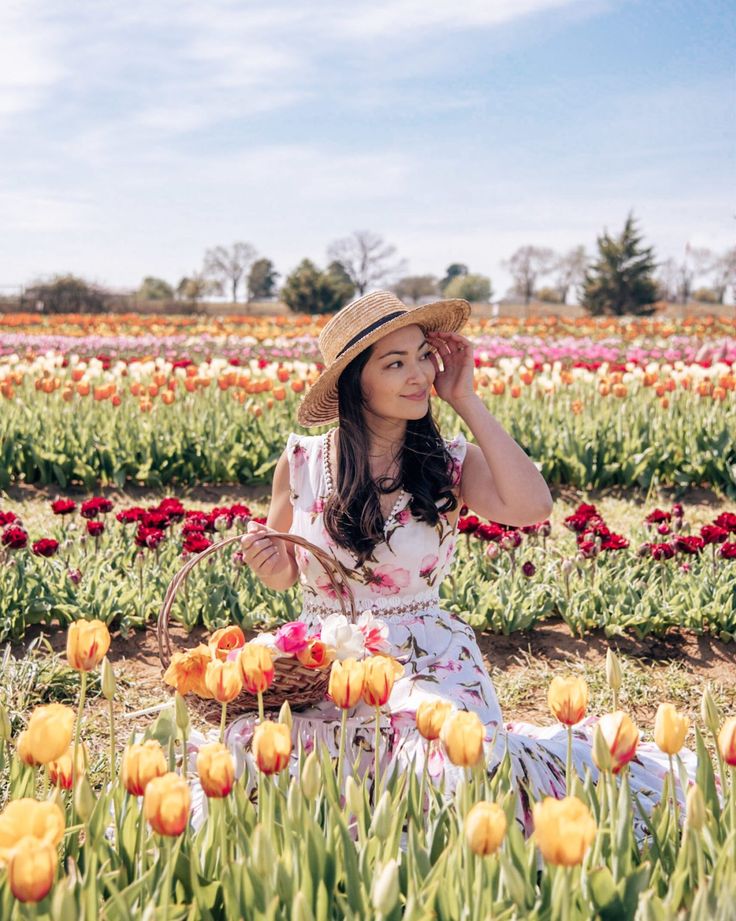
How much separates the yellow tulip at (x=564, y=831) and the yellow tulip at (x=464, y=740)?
0.25m

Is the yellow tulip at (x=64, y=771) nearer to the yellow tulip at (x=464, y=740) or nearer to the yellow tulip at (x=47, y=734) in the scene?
the yellow tulip at (x=47, y=734)

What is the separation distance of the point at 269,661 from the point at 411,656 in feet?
3.53

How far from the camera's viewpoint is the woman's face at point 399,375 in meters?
2.83

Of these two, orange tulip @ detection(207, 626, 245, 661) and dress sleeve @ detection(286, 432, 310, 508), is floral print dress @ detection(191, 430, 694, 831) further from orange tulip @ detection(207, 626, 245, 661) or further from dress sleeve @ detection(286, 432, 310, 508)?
orange tulip @ detection(207, 626, 245, 661)

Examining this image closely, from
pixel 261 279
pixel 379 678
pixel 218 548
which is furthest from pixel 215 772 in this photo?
pixel 261 279

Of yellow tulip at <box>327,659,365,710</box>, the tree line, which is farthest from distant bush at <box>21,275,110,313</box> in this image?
yellow tulip at <box>327,659,365,710</box>

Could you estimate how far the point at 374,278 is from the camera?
72.4 m

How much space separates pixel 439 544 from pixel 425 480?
201mm

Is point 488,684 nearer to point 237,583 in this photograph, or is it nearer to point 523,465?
point 523,465

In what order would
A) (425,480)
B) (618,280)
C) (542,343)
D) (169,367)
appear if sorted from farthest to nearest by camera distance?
(618,280), (542,343), (169,367), (425,480)

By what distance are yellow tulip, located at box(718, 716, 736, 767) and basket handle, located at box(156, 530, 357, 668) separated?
111 centimetres

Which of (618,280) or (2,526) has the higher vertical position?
(618,280)

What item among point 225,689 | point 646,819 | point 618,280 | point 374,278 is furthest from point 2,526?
point 374,278

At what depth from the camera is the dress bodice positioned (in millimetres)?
2828
